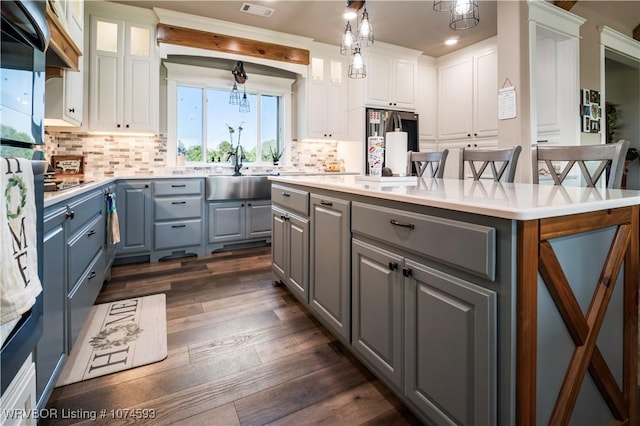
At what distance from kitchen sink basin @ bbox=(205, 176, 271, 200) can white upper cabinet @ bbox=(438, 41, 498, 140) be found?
3.17 meters

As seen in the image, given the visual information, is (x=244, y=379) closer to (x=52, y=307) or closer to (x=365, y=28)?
(x=52, y=307)

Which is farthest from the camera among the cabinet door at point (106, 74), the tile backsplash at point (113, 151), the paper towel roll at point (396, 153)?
the tile backsplash at point (113, 151)

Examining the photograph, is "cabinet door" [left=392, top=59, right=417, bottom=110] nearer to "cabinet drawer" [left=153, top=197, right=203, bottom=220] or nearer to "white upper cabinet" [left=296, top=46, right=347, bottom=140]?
"white upper cabinet" [left=296, top=46, right=347, bottom=140]

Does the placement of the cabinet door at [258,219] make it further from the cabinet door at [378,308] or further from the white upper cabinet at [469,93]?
the white upper cabinet at [469,93]

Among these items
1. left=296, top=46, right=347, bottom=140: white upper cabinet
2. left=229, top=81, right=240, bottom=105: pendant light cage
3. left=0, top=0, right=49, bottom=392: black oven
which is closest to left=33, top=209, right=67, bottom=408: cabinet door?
left=0, top=0, right=49, bottom=392: black oven

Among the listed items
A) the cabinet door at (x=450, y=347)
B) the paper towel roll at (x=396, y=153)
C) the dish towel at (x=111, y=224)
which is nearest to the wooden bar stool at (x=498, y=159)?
the paper towel roll at (x=396, y=153)

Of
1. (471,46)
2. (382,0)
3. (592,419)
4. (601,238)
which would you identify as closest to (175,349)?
(592,419)

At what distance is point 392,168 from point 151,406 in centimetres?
170

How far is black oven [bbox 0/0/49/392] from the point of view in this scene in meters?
0.83

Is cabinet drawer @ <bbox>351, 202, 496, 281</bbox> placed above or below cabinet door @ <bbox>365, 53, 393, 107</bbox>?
below

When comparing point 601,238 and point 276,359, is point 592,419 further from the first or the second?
point 276,359

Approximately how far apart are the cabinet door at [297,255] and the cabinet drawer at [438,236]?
0.74m

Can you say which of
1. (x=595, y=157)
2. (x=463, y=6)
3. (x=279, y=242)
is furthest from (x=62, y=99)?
(x=595, y=157)

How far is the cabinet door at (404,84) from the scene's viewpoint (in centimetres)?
507
